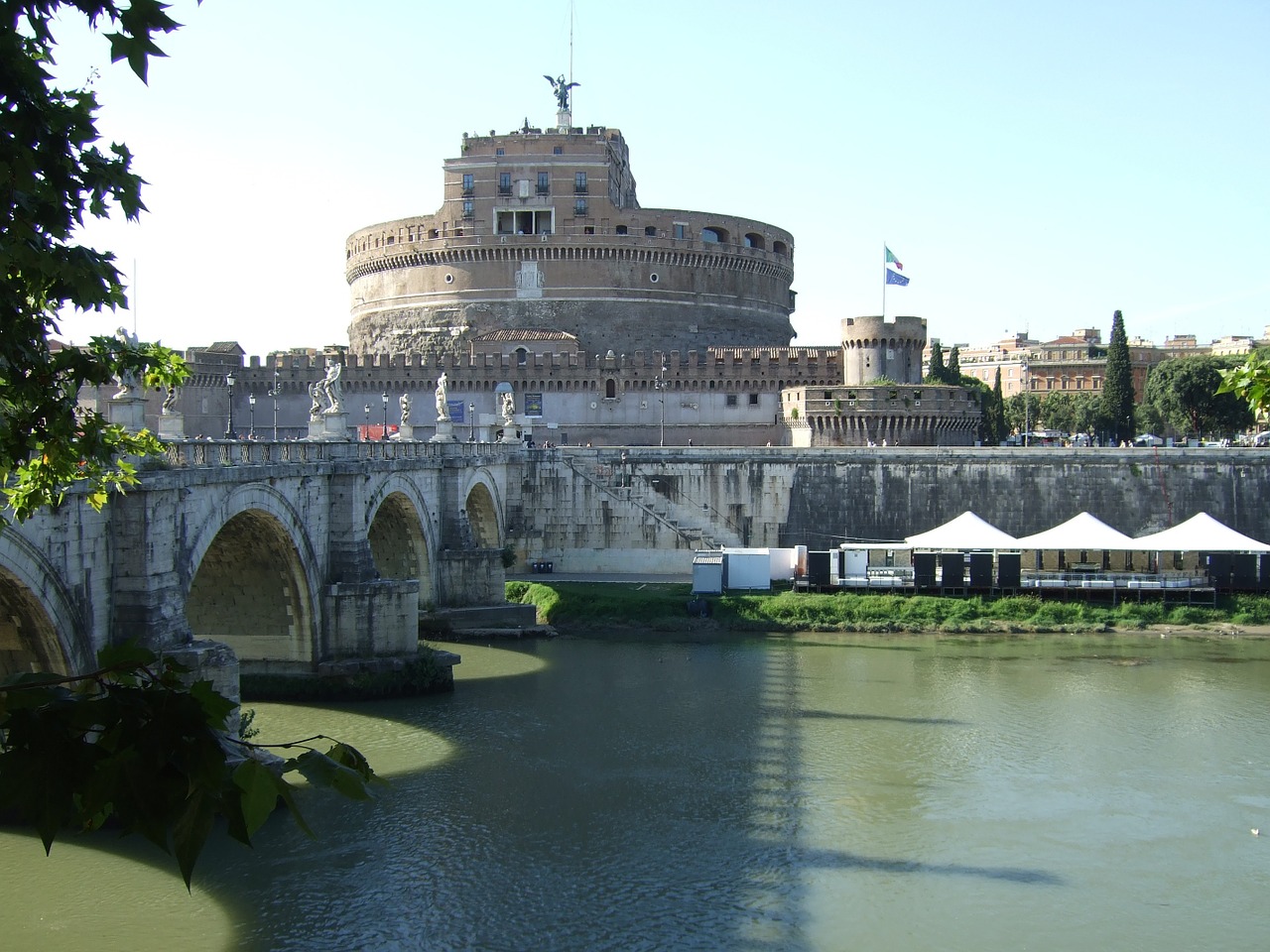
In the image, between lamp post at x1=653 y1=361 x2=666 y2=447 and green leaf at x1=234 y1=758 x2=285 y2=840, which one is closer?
green leaf at x1=234 y1=758 x2=285 y2=840

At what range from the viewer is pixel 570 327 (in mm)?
53781

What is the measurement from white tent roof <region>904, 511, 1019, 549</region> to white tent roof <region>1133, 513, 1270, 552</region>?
3.25m

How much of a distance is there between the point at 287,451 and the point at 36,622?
719cm

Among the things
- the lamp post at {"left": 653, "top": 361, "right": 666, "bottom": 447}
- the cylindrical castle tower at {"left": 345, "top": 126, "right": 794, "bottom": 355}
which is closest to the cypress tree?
the cylindrical castle tower at {"left": 345, "top": 126, "right": 794, "bottom": 355}

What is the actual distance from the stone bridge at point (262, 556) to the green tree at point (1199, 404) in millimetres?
31827

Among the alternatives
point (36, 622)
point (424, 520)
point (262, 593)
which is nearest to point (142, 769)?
point (36, 622)

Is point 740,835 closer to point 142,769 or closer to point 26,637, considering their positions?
point 26,637

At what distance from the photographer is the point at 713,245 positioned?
5569cm

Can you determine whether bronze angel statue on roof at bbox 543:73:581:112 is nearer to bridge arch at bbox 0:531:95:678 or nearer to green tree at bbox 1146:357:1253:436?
green tree at bbox 1146:357:1253:436

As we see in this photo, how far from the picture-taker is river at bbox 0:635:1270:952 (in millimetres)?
12242

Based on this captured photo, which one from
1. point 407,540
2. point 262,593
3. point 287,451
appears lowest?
point 262,593

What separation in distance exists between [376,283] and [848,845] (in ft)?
157

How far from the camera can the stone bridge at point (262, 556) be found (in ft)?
44.3

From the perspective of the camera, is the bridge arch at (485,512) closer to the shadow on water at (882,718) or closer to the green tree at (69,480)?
the shadow on water at (882,718)
